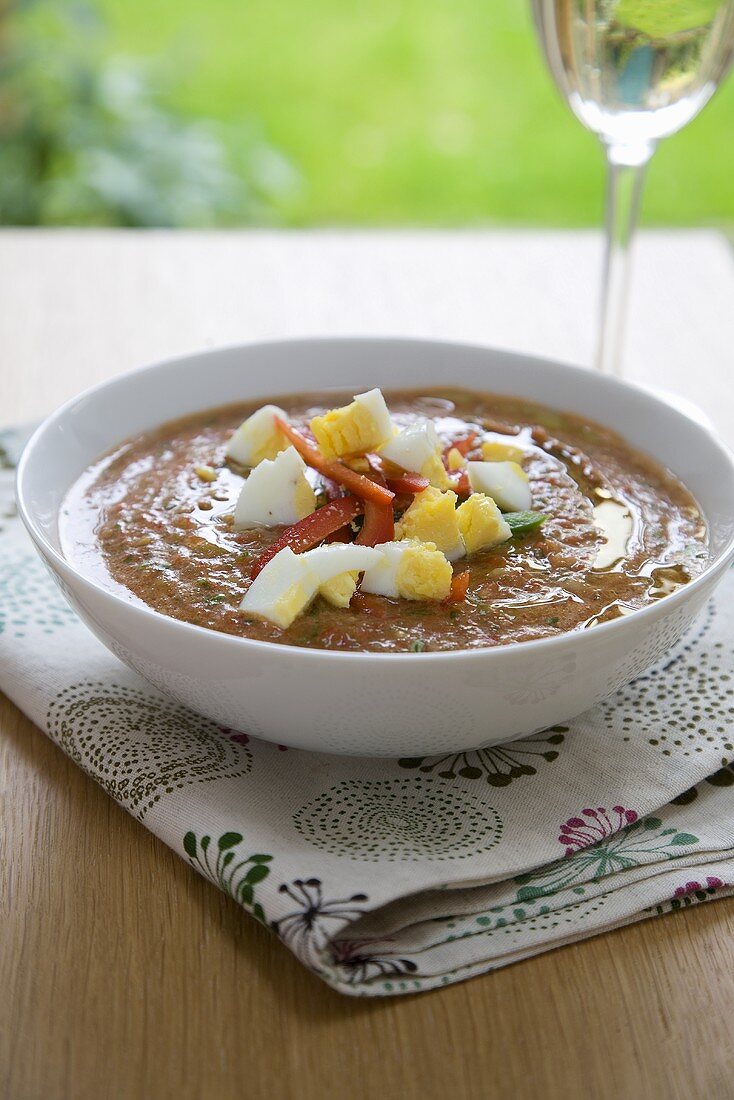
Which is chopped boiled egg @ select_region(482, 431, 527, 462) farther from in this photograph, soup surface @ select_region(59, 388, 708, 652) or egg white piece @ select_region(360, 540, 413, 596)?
egg white piece @ select_region(360, 540, 413, 596)

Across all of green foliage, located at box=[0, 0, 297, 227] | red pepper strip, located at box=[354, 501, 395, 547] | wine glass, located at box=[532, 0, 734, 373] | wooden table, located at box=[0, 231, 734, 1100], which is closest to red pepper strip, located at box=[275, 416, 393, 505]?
red pepper strip, located at box=[354, 501, 395, 547]

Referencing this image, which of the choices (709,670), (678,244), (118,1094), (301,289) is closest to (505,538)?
(709,670)

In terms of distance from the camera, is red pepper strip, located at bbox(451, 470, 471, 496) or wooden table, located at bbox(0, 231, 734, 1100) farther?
Answer: red pepper strip, located at bbox(451, 470, 471, 496)

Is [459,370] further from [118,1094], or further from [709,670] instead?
[118,1094]

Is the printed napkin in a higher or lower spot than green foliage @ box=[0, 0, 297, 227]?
lower

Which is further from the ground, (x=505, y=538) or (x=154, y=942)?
(x=505, y=538)

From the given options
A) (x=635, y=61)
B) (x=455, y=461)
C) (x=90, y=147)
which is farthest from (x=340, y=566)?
(x=90, y=147)
